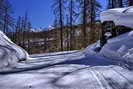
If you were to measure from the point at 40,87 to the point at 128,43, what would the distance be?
13.8 ft

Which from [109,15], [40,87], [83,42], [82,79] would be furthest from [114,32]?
[83,42]

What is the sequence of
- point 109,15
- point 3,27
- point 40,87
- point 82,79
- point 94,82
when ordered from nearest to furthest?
1. point 40,87
2. point 94,82
3. point 82,79
4. point 109,15
5. point 3,27

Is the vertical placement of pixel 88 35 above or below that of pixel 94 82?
above

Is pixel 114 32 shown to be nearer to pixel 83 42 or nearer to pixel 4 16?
pixel 83 42

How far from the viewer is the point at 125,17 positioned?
331 inches

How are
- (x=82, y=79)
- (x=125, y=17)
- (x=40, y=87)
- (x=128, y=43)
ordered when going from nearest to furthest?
(x=40, y=87), (x=82, y=79), (x=128, y=43), (x=125, y=17)

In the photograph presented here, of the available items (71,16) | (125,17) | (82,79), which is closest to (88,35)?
(71,16)

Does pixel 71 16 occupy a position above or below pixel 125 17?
above

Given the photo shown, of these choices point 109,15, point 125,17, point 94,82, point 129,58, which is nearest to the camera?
point 94,82

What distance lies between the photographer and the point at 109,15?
10.0m

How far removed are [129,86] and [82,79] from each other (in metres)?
0.93

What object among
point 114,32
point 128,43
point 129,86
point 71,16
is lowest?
point 129,86

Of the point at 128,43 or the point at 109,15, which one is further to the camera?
the point at 109,15

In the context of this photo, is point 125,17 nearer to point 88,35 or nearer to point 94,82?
point 94,82
